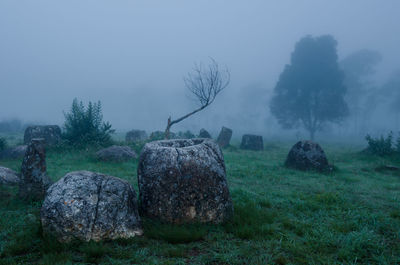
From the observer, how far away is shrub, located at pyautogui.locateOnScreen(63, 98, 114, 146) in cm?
1497

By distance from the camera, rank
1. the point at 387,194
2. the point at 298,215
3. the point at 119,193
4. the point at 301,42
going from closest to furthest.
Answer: the point at 119,193 < the point at 298,215 < the point at 387,194 < the point at 301,42

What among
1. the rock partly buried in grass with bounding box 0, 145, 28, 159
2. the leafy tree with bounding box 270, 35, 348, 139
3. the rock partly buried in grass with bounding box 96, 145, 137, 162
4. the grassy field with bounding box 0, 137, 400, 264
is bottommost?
the grassy field with bounding box 0, 137, 400, 264

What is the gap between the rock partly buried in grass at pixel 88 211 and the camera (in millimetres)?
4098

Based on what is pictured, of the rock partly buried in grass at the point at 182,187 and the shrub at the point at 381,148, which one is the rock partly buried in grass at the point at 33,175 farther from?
the shrub at the point at 381,148

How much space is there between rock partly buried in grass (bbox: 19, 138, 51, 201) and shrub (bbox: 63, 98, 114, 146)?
8406 mm

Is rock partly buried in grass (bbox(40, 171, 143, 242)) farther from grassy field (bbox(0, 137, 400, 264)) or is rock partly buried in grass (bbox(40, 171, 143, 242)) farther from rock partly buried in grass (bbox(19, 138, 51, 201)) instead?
rock partly buried in grass (bbox(19, 138, 51, 201))

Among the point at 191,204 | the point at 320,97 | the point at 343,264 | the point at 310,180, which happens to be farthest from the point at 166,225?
the point at 320,97

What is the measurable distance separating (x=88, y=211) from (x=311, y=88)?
3795 centimetres

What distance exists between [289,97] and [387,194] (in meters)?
32.5

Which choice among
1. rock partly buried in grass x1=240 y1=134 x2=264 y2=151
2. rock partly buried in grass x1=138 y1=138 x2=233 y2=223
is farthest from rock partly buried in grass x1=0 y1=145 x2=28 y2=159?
rock partly buried in grass x1=240 y1=134 x2=264 y2=151

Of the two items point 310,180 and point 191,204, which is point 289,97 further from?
point 191,204

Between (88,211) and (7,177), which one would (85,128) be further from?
(88,211)

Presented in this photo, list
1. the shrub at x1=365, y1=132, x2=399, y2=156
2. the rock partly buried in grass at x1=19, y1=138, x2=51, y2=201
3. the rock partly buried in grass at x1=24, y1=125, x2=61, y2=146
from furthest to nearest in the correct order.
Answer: the shrub at x1=365, y1=132, x2=399, y2=156 < the rock partly buried in grass at x1=24, y1=125, x2=61, y2=146 < the rock partly buried in grass at x1=19, y1=138, x2=51, y2=201

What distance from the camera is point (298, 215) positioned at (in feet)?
19.2
